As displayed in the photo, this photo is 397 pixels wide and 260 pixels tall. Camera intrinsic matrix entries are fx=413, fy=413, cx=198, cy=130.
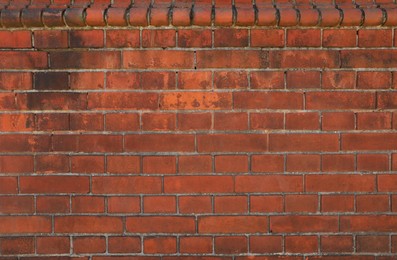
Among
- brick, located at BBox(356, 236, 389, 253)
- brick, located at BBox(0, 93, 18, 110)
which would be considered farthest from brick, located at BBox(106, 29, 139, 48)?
brick, located at BBox(356, 236, 389, 253)

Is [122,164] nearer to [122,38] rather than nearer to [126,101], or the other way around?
[126,101]

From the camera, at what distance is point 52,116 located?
1.78m

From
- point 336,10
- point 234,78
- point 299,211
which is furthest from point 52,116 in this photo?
point 336,10

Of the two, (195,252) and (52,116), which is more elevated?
(52,116)

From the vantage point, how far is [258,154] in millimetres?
1788

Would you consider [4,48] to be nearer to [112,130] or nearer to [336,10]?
[112,130]

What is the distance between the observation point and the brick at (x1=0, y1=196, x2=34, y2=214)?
1.81m

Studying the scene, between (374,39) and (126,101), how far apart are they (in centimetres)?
109

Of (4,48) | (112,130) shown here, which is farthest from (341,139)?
(4,48)

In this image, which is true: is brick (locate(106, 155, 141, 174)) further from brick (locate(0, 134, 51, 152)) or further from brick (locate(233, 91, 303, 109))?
brick (locate(233, 91, 303, 109))

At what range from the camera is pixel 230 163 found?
1793 mm

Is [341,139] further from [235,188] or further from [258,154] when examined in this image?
[235,188]

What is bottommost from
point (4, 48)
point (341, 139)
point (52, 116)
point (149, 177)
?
point (149, 177)

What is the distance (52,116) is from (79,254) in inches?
24.3
